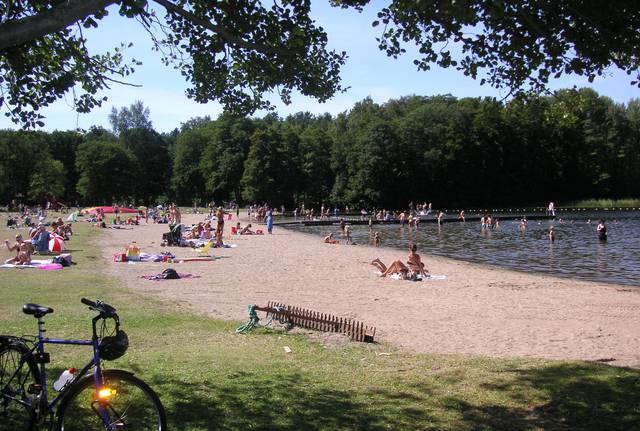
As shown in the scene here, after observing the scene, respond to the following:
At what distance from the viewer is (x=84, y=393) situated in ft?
14.4

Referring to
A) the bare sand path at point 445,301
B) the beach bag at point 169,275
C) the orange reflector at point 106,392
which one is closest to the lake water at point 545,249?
the bare sand path at point 445,301

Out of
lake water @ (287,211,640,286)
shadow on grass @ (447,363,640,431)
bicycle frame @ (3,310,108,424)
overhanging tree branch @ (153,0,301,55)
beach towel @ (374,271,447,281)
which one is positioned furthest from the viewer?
lake water @ (287,211,640,286)

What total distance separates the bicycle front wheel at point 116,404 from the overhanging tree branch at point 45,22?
2.75m

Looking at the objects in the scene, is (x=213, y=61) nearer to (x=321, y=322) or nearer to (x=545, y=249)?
(x=321, y=322)

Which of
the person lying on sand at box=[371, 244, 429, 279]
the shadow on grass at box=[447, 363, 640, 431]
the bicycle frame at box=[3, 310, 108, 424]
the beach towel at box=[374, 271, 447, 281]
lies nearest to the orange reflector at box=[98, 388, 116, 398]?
the bicycle frame at box=[3, 310, 108, 424]

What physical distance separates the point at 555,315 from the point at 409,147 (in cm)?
8835

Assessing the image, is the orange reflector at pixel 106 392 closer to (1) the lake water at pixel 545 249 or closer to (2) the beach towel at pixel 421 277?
(2) the beach towel at pixel 421 277

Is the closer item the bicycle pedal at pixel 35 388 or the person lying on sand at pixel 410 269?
the bicycle pedal at pixel 35 388

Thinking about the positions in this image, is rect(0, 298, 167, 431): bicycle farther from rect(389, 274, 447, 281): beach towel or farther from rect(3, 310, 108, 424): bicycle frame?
rect(389, 274, 447, 281): beach towel

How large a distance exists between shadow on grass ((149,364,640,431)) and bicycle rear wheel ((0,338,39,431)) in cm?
123

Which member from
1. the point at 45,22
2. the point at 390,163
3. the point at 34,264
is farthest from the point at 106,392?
the point at 390,163

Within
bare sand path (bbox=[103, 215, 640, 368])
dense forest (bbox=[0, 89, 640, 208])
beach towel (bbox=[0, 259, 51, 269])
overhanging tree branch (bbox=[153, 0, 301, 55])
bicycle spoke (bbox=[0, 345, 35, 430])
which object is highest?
dense forest (bbox=[0, 89, 640, 208])

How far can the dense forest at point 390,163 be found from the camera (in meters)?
96.2

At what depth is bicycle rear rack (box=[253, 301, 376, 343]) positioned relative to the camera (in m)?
10.3
